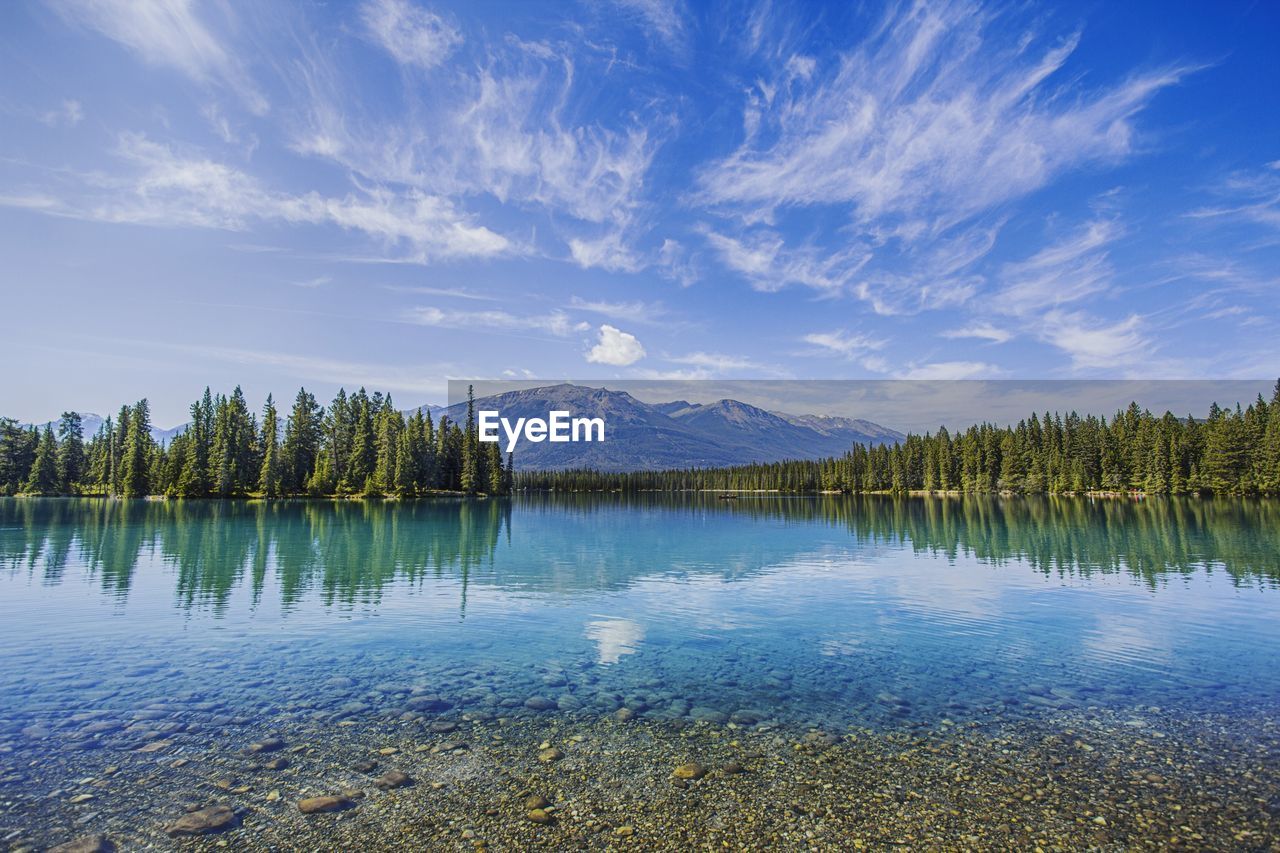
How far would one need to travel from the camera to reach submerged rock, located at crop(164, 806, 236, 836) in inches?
356

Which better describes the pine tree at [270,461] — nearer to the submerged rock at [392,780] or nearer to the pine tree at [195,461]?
the pine tree at [195,461]

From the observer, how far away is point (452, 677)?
1681 cm

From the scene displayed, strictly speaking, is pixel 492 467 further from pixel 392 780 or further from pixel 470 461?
pixel 392 780

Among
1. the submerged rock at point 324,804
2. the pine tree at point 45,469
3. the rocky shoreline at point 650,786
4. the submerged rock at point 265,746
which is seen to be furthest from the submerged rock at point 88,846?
the pine tree at point 45,469

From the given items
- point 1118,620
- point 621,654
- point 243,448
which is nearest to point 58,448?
point 243,448

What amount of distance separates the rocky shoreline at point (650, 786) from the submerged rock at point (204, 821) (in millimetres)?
33

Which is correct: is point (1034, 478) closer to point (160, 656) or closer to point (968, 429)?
point (968, 429)

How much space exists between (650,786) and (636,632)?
11.9 m

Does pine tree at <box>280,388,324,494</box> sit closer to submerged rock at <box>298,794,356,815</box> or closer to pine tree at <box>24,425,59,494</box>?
pine tree at <box>24,425,59,494</box>

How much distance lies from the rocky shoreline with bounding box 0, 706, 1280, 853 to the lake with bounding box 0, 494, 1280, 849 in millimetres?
58

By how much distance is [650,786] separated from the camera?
10.4 m

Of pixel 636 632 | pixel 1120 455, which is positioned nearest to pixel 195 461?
pixel 636 632

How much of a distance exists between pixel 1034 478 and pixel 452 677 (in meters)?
180

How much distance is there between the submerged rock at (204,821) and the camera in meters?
9.04
